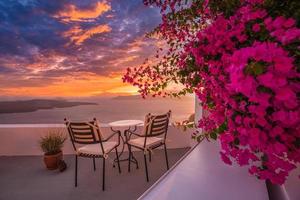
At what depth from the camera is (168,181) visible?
5.10 feet

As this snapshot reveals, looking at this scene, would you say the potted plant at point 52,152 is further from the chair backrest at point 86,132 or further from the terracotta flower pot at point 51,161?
the chair backrest at point 86,132

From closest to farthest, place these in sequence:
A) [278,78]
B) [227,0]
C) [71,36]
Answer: [278,78], [227,0], [71,36]

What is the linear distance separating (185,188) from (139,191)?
1.86m

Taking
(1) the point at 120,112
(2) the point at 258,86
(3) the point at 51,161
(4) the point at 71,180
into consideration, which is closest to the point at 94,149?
(4) the point at 71,180

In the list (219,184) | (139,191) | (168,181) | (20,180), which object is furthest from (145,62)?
(20,180)

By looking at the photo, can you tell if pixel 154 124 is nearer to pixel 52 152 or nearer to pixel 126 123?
pixel 126 123

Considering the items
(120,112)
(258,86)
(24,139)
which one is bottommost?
(24,139)

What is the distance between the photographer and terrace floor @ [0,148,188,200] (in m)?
3.12

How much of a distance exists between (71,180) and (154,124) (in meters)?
1.39

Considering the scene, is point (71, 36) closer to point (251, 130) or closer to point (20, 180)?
point (20, 180)

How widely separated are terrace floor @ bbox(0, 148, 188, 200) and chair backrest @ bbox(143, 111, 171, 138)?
631 millimetres

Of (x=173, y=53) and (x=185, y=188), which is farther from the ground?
(x=173, y=53)

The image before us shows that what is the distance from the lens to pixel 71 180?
3588 millimetres

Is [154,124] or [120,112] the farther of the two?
[120,112]
